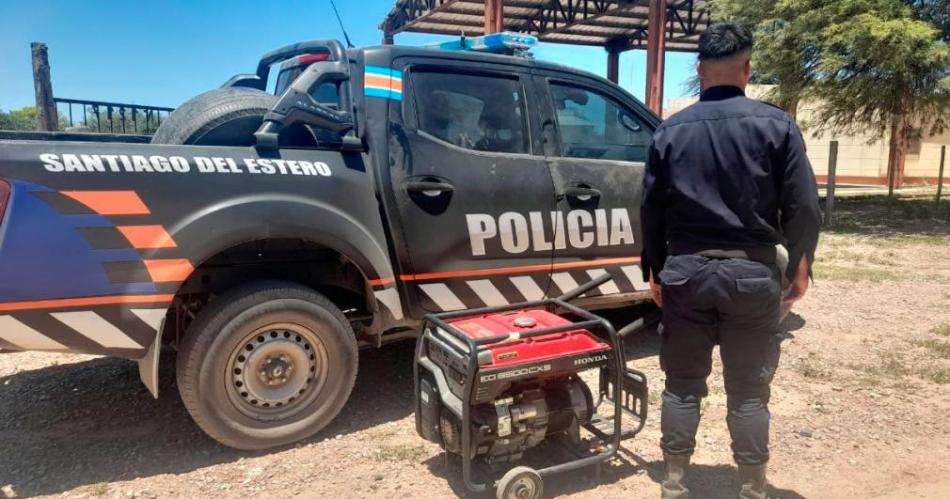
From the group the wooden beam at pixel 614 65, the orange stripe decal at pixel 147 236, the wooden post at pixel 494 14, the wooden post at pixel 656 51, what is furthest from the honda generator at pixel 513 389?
the wooden beam at pixel 614 65

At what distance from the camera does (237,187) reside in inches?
119

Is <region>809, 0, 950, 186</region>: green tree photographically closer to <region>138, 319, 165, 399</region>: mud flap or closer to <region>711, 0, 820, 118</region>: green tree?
<region>711, 0, 820, 118</region>: green tree

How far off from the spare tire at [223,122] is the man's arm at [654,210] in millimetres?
1783

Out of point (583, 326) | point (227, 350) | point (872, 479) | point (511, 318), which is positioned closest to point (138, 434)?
point (227, 350)

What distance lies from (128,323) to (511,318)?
1.65m

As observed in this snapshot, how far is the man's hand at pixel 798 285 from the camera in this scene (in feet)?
8.27

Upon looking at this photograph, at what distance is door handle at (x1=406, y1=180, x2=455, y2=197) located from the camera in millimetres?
3473

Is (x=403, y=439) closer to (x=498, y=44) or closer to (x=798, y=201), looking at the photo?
(x=798, y=201)

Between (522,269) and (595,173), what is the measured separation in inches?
30.5

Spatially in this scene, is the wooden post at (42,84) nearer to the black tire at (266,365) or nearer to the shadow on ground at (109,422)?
the shadow on ground at (109,422)

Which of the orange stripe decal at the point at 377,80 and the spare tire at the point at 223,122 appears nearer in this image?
the spare tire at the point at 223,122

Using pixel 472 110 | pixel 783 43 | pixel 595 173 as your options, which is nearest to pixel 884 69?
pixel 783 43

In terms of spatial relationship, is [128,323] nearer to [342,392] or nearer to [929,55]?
[342,392]

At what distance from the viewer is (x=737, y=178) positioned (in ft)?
7.94
